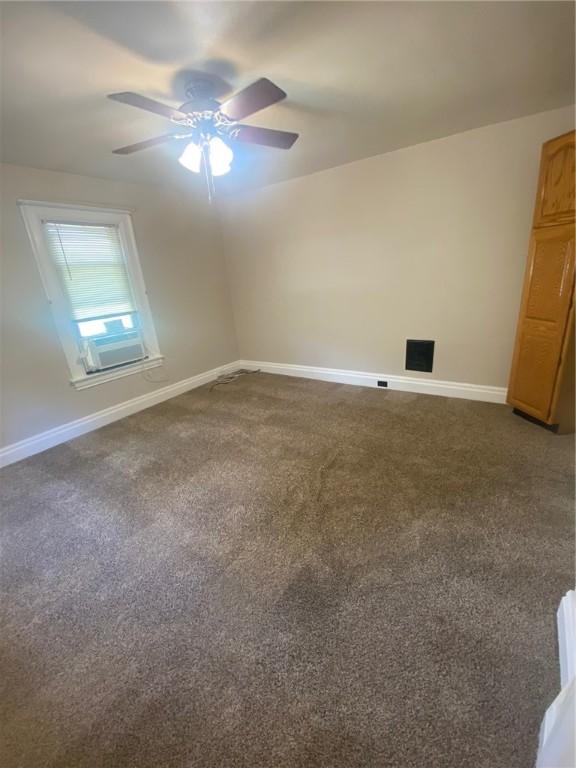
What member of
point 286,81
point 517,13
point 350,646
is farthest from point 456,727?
point 286,81

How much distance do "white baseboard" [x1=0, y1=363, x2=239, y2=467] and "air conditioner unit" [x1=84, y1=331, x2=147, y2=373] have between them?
443mm

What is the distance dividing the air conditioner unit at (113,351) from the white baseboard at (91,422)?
44 centimetres

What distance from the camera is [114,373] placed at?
133 inches

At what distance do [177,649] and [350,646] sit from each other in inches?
26.6

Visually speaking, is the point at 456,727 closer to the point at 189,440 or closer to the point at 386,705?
the point at 386,705

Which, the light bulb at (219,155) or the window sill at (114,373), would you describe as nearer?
the light bulb at (219,155)

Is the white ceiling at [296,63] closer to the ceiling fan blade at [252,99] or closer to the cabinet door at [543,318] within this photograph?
the ceiling fan blade at [252,99]

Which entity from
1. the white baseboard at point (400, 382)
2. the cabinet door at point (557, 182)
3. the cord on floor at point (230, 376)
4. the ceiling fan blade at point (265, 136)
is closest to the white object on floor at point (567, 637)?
the white baseboard at point (400, 382)

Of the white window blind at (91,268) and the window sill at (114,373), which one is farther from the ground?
the white window blind at (91,268)

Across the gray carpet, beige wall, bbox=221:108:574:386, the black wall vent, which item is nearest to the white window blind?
beige wall, bbox=221:108:574:386

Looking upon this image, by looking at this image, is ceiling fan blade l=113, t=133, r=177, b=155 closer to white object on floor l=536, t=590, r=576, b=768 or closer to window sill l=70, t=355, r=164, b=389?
window sill l=70, t=355, r=164, b=389

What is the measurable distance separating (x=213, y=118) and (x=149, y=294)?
85.2 inches

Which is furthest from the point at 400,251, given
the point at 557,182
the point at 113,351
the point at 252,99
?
the point at 113,351

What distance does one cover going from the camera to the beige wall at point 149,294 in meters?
2.67
